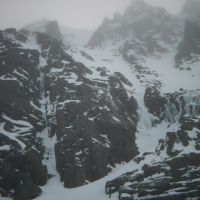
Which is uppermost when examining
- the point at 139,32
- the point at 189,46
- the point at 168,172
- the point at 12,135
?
the point at 139,32

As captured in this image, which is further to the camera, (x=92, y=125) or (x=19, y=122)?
(x=92, y=125)

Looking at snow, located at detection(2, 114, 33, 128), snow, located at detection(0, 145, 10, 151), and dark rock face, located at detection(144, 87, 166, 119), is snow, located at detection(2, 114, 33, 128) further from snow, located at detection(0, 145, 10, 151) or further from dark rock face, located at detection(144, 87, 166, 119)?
dark rock face, located at detection(144, 87, 166, 119)

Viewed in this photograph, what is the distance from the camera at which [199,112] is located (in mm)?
81625

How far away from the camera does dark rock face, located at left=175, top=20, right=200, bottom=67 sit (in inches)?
5044

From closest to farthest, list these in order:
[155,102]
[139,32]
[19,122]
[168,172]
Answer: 1. [168,172]
2. [19,122]
3. [155,102]
4. [139,32]

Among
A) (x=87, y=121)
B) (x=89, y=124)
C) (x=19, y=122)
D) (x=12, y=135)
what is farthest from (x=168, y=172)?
(x=19, y=122)

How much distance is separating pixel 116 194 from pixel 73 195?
7.82 meters

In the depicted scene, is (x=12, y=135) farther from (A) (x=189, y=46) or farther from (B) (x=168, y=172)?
(A) (x=189, y=46)

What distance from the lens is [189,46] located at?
13312 cm

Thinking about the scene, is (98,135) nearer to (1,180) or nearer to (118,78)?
(1,180)

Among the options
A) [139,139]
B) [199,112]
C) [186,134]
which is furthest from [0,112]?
[199,112]

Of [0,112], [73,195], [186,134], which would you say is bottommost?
[73,195]

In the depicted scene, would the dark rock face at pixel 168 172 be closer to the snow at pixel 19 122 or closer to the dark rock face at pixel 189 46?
the snow at pixel 19 122

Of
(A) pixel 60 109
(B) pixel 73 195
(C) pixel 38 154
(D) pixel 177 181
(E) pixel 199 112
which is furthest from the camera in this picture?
(E) pixel 199 112
